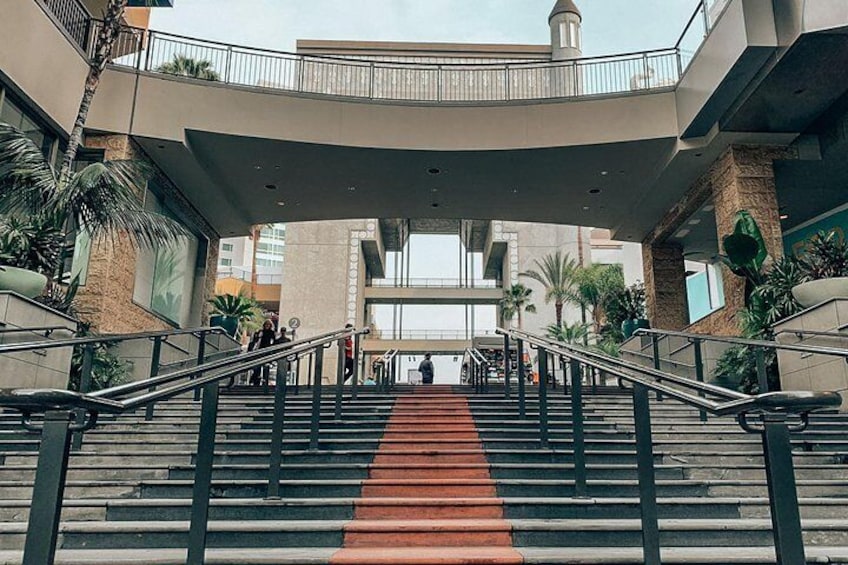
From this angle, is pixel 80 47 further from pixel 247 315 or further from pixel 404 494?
pixel 404 494

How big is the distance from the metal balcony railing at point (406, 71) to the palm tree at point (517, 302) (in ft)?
79.0

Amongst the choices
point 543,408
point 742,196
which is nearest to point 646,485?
point 543,408

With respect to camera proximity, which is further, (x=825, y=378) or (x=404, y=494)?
(x=825, y=378)

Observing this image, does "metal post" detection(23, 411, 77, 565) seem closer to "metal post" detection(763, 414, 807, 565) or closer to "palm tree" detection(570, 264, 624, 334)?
"metal post" detection(763, 414, 807, 565)

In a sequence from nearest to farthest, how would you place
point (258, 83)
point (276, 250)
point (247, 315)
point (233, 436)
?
point (233, 436)
point (258, 83)
point (247, 315)
point (276, 250)

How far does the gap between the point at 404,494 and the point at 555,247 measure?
117 feet

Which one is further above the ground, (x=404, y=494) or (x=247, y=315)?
(x=247, y=315)

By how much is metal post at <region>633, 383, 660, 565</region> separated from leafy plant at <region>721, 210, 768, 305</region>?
8783 mm

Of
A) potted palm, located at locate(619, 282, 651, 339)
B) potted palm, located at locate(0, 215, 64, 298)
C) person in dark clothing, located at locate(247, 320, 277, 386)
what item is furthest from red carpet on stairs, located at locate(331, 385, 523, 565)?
potted palm, located at locate(619, 282, 651, 339)

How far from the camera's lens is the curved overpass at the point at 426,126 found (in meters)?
10.9

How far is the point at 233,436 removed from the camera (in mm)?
5895

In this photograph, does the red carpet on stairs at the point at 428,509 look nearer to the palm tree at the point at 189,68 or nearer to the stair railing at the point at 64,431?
the stair railing at the point at 64,431

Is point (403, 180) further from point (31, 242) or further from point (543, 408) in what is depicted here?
point (543, 408)

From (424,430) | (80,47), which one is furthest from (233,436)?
(80,47)
